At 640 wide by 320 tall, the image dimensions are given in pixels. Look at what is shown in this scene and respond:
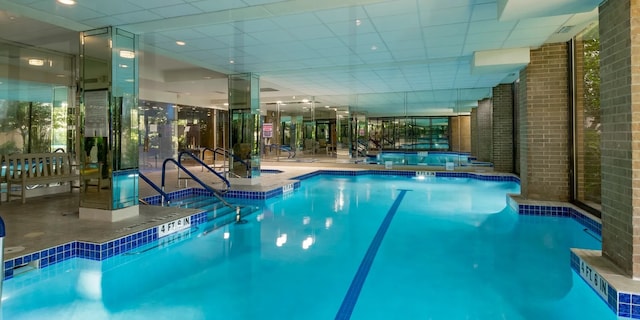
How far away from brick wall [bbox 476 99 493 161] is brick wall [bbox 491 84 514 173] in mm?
2868

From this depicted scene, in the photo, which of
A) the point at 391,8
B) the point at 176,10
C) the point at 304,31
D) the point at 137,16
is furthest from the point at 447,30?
the point at 137,16

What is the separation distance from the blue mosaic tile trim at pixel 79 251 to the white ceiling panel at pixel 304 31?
7.67 feet

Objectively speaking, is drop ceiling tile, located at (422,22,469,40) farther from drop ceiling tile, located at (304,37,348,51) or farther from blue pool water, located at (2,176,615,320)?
blue pool water, located at (2,176,615,320)

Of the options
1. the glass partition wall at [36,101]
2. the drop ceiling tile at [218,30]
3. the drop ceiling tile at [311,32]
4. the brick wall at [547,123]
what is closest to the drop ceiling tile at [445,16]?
the drop ceiling tile at [311,32]

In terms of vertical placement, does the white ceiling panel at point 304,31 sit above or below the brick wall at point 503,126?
above

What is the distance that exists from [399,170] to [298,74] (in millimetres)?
4872

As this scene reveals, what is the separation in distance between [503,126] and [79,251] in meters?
9.71

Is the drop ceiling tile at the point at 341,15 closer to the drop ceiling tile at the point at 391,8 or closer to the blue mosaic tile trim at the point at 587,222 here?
the drop ceiling tile at the point at 391,8

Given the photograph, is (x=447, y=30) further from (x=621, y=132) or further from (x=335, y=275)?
(x=335, y=275)

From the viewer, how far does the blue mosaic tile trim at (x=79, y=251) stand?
295cm

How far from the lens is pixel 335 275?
3.06 metres

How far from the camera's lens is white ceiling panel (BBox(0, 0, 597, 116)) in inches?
148

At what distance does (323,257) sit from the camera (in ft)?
11.5

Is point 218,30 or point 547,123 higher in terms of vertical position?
point 218,30
